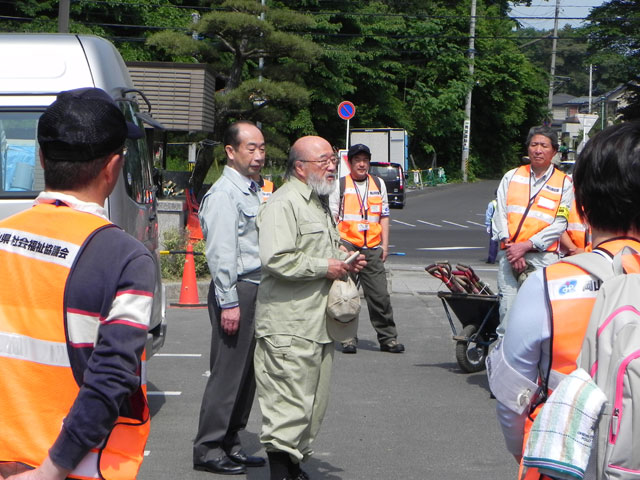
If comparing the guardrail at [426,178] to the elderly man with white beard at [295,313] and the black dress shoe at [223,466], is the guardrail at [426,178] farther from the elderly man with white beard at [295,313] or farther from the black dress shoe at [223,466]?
the elderly man with white beard at [295,313]

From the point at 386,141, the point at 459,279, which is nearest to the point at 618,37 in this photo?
the point at 386,141

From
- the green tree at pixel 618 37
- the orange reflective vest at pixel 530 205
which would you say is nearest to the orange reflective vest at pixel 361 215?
the orange reflective vest at pixel 530 205

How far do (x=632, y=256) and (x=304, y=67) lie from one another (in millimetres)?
29371

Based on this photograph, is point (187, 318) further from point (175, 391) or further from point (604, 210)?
point (604, 210)

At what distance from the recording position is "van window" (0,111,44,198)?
6719 mm

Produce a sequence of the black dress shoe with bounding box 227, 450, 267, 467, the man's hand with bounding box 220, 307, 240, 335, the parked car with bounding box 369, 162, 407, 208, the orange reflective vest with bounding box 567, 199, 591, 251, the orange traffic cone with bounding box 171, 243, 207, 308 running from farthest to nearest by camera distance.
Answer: the parked car with bounding box 369, 162, 407, 208 → the orange traffic cone with bounding box 171, 243, 207, 308 → the orange reflective vest with bounding box 567, 199, 591, 251 → the black dress shoe with bounding box 227, 450, 267, 467 → the man's hand with bounding box 220, 307, 240, 335

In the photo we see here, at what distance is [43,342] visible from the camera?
7.33 ft

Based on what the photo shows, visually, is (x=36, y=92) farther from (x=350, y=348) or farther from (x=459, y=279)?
(x=350, y=348)

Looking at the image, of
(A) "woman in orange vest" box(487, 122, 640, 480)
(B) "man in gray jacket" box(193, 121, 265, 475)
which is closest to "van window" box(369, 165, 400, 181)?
(B) "man in gray jacket" box(193, 121, 265, 475)

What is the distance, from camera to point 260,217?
16.4 feet

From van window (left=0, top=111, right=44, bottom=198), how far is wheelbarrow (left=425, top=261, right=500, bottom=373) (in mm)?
3321

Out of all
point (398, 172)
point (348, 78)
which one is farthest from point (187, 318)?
point (348, 78)

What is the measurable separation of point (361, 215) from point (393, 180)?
2643 cm

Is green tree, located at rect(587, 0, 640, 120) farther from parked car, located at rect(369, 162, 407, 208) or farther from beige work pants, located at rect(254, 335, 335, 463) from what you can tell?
beige work pants, located at rect(254, 335, 335, 463)
